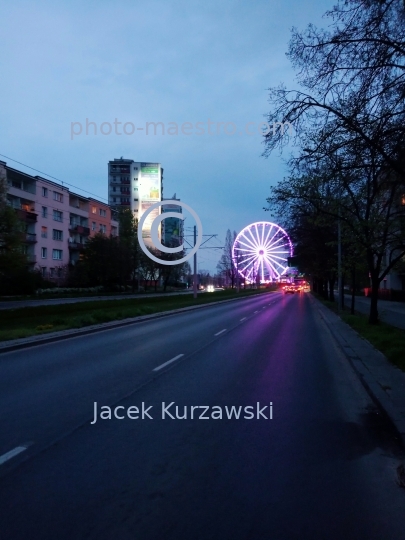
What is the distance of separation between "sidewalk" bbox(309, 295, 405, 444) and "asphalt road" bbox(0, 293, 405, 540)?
0.22 meters

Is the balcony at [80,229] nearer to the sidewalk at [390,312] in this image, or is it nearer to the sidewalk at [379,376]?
the sidewalk at [390,312]

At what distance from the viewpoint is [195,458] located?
633 cm

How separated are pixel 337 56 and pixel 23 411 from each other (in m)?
8.15

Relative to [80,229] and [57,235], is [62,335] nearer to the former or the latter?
[57,235]

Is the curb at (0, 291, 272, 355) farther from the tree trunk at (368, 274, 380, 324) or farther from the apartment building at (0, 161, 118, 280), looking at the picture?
the apartment building at (0, 161, 118, 280)

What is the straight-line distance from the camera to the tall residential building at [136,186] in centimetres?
9306

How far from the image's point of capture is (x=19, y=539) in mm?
4309

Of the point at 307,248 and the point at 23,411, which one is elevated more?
the point at 307,248

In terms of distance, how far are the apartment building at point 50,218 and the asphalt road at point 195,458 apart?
5416 cm

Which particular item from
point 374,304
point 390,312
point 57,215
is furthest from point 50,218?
point 374,304

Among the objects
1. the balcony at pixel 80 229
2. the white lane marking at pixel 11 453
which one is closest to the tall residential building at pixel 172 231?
the balcony at pixel 80 229

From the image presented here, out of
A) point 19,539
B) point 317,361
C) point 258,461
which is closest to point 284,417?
point 258,461

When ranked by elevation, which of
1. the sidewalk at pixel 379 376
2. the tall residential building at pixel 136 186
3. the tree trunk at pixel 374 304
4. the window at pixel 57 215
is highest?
the tall residential building at pixel 136 186

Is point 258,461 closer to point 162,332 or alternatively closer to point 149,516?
point 149,516
